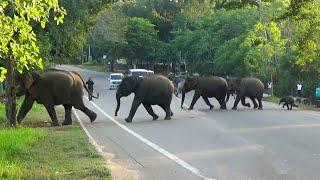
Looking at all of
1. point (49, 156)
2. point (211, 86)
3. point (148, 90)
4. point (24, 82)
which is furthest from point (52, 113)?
point (211, 86)

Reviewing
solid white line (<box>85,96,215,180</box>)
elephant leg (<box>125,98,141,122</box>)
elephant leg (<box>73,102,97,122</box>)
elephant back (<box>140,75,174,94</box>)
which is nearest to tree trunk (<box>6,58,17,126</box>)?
elephant leg (<box>73,102,97,122</box>)

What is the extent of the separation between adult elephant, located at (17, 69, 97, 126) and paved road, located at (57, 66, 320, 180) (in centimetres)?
112

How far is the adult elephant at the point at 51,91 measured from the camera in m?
21.0

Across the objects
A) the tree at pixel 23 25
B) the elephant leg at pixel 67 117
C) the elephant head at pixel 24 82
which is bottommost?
the elephant leg at pixel 67 117

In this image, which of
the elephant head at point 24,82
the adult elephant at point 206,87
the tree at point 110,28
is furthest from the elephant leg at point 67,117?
the tree at point 110,28

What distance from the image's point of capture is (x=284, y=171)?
10969mm

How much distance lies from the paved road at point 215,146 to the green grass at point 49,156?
68cm

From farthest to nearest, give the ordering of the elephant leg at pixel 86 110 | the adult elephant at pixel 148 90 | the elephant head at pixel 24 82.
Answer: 1. the adult elephant at pixel 148 90
2. the elephant leg at pixel 86 110
3. the elephant head at pixel 24 82

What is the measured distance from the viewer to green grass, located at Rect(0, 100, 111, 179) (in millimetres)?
10391

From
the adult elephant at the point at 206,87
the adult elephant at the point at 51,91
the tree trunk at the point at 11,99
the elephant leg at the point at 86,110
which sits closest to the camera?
the tree trunk at the point at 11,99

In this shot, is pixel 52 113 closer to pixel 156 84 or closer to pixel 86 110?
pixel 86 110

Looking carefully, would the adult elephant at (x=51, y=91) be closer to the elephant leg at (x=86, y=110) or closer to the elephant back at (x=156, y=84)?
the elephant leg at (x=86, y=110)

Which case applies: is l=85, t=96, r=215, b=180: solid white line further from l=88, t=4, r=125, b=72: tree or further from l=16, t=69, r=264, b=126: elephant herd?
l=88, t=4, r=125, b=72: tree

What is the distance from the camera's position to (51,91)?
70.2 ft
